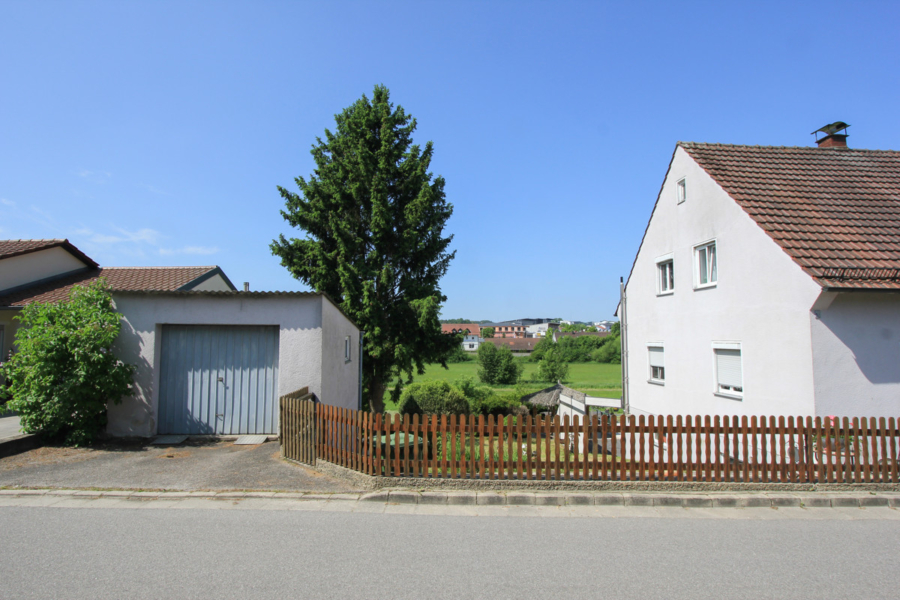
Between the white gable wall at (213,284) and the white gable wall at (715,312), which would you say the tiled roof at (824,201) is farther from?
the white gable wall at (213,284)

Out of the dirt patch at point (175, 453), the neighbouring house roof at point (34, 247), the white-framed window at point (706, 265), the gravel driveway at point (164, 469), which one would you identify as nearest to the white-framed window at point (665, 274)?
the white-framed window at point (706, 265)

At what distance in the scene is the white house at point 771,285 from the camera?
29.7 feet

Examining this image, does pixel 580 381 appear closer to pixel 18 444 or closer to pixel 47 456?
pixel 47 456

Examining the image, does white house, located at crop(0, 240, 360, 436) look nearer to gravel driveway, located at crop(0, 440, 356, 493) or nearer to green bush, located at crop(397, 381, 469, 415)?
gravel driveway, located at crop(0, 440, 356, 493)

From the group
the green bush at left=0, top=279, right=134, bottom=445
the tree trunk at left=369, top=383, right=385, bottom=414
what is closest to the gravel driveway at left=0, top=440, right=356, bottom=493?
the green bush at left=0, top=279, right=134, bottom=445

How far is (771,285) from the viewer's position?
33.6ft

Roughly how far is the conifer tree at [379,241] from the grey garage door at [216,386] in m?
11.1

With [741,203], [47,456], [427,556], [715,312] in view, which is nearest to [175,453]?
[47,456]

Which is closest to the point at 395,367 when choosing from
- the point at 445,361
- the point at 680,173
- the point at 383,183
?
the point at 445,361

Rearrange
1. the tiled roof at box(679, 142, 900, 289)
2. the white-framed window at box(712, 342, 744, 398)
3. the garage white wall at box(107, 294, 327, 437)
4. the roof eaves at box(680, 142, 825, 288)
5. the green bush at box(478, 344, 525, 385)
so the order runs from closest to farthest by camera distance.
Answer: the roof eaves at box(680, 142, 825, 288), the tiled roof at box(679, 142, 900, 289), the garage white wall at box(107, 294, 327, 437), the white-framed window at box(712, 342, 744, 398), the green bush at box(478, 344, 525, 385)

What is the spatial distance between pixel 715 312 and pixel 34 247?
21.3 metres

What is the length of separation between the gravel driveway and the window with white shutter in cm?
934

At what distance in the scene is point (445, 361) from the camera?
2359cm

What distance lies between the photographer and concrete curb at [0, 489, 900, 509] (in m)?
6.45
